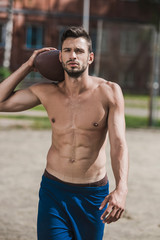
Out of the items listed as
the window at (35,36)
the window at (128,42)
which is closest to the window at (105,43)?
the window at (128,42)

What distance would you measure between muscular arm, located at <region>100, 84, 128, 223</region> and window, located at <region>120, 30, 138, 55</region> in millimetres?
35170

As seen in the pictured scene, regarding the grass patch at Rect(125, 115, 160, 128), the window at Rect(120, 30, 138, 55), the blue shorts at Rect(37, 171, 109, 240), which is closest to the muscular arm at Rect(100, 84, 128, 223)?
the blue shorts at Rect(37, 171, 109, 240)

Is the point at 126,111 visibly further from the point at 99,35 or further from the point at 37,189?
the point at 99,35

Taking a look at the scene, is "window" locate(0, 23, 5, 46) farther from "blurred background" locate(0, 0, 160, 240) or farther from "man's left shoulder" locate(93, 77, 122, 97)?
"man's left shoulder" locate(93, 77, 122, 97)

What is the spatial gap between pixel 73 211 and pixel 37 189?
4.52 metres

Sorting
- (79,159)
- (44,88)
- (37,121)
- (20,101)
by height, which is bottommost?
(37,121)

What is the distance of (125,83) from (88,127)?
114 feet

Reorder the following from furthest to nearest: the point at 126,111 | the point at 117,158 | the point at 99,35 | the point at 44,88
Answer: the point at 99,35 → the point at 126,111 → the point at 44,88 → the point at 117,158

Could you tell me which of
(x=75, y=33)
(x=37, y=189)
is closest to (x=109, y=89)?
(x=75, y=33)

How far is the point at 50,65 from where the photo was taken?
3.69 metres

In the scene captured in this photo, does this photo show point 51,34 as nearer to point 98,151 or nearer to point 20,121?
point 20,121

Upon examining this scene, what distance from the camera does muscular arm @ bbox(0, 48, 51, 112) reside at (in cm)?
373

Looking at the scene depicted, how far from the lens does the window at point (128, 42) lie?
38.3 m

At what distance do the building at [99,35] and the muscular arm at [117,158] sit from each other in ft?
109
